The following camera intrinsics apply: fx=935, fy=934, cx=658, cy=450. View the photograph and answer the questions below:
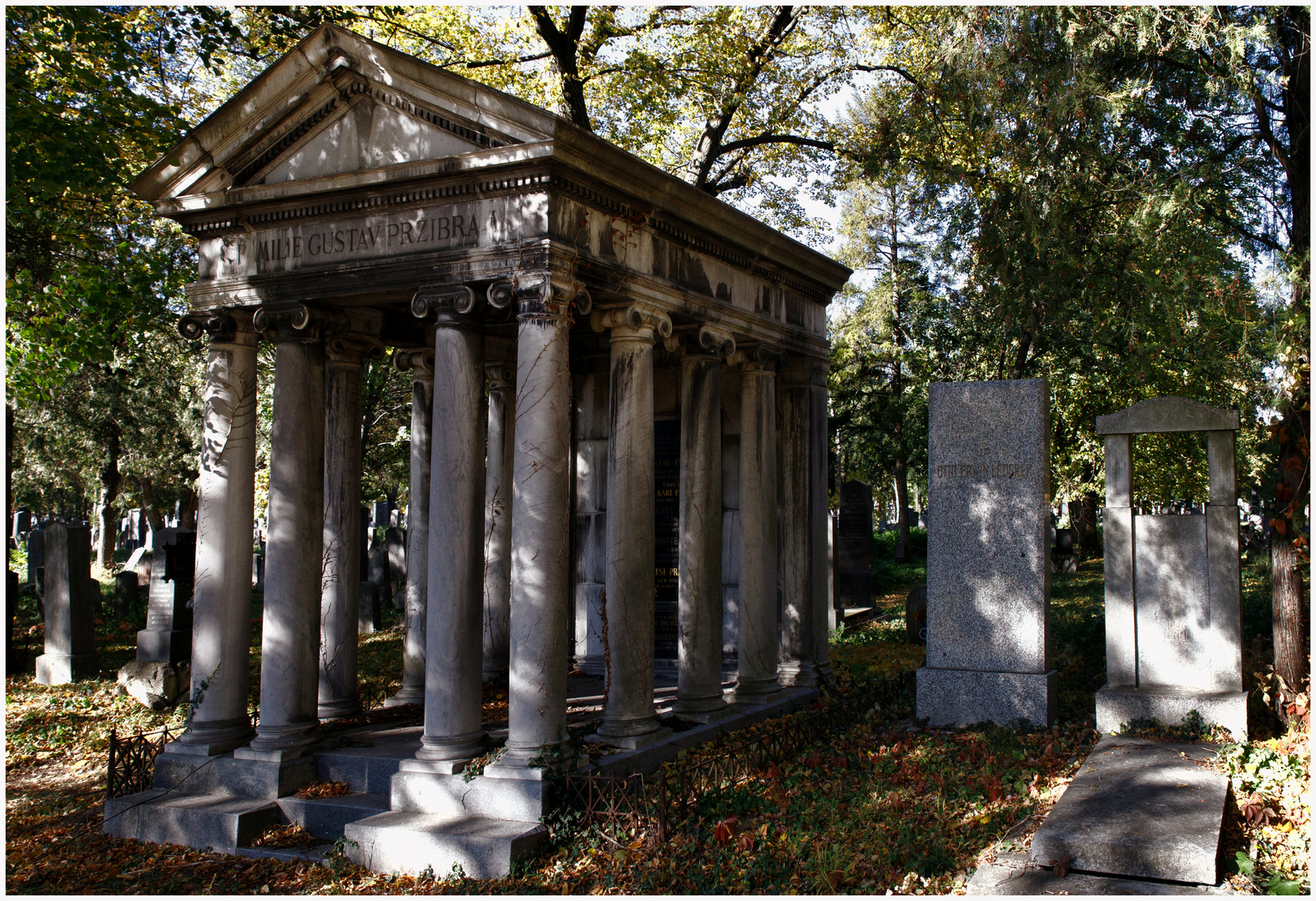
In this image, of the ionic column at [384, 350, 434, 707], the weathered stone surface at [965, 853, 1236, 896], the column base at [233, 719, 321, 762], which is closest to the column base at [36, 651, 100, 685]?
the ionic column at [384, 350, 434, 707]

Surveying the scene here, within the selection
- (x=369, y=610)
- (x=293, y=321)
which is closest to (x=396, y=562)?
(x=369, y=610)

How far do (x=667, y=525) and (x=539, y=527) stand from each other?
4463mm

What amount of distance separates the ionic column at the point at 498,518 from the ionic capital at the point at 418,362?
62 cm

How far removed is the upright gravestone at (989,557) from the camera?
341 inches

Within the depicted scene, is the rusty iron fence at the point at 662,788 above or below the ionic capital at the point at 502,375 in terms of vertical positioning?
below

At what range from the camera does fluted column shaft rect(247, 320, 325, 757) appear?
26.1 ft

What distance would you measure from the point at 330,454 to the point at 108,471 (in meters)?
22.0

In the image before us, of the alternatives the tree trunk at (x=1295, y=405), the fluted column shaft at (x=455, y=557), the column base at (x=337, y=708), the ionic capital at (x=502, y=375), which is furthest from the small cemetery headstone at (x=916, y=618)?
the fluted column shaft at (x=455, y=557)

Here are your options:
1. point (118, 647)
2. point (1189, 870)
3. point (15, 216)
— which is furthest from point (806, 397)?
point (118, 647)

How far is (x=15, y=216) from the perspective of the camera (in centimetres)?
1180

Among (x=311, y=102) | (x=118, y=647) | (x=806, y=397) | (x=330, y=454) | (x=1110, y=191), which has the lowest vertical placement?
(x=118, y=647)

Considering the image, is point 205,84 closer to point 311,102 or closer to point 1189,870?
point 311,102

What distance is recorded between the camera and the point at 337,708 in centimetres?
925

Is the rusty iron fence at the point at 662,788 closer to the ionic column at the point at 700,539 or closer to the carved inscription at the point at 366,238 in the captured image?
the ionic column at the point at 700,539
